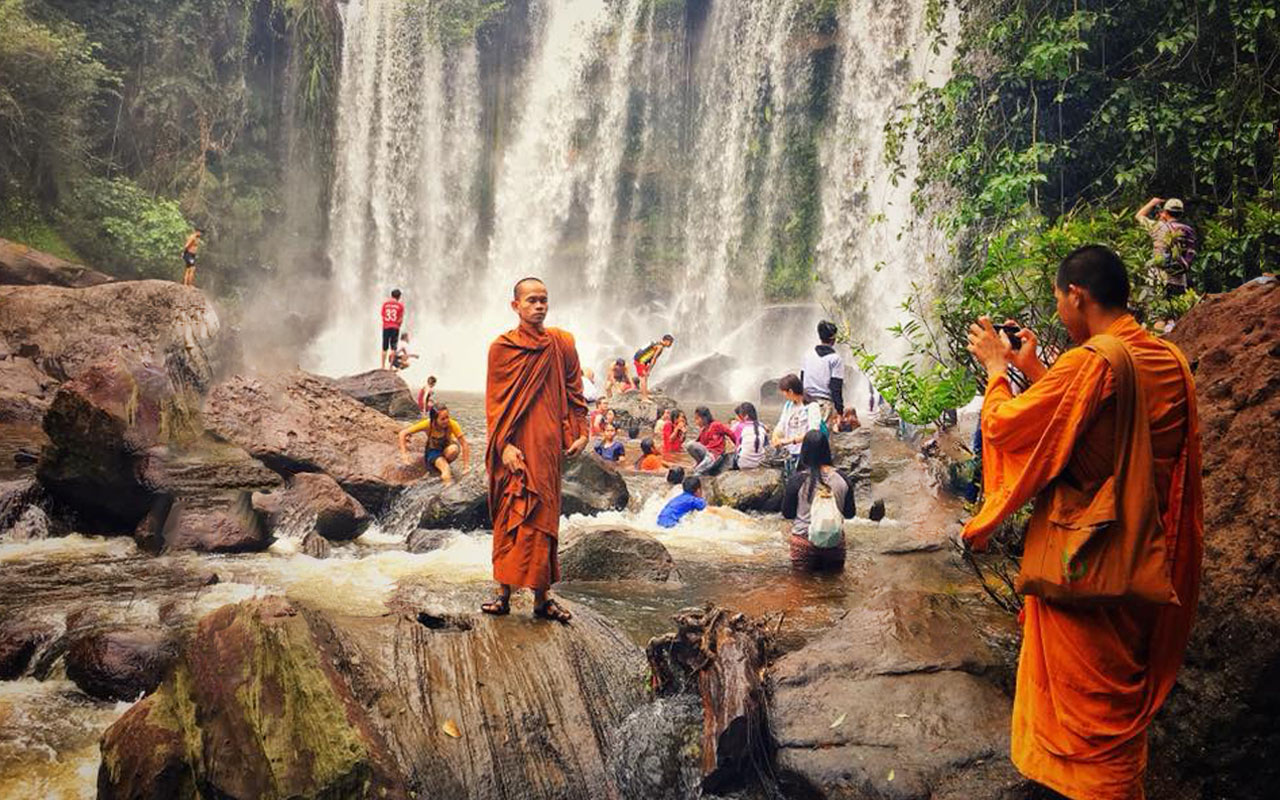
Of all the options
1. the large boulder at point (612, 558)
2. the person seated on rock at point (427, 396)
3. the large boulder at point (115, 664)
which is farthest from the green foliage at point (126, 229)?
the large boulder at point (115, 664)

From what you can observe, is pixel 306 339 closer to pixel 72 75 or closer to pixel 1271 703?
pixel 72 75

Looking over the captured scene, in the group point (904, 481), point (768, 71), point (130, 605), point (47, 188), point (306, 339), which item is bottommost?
point (130, 605)

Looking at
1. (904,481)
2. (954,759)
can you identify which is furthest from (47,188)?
(954,759)

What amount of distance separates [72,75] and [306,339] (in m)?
10.3

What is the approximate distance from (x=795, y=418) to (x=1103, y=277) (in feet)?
22.0

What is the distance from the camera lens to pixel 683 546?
862cm

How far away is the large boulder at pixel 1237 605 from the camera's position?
325cm

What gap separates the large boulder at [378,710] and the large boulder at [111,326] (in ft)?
36.5

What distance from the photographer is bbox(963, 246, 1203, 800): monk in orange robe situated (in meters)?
2.70

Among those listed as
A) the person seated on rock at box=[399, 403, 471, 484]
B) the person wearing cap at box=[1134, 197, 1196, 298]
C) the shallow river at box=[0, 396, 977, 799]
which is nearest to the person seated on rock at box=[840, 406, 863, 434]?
the shallow river at box=[0, 396, 977, 799]

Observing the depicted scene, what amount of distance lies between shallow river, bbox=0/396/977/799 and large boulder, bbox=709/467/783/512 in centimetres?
77

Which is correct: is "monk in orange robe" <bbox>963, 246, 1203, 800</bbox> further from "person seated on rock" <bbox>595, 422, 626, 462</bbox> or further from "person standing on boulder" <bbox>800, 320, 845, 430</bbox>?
"person seated on rock" <bbox>595, 422, 626, 462</bbox>

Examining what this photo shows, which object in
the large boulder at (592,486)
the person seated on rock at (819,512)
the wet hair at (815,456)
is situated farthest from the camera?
the large boulder at (592,486)

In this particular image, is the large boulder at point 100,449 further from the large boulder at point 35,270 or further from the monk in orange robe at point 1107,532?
the large boulder at point 35,270
